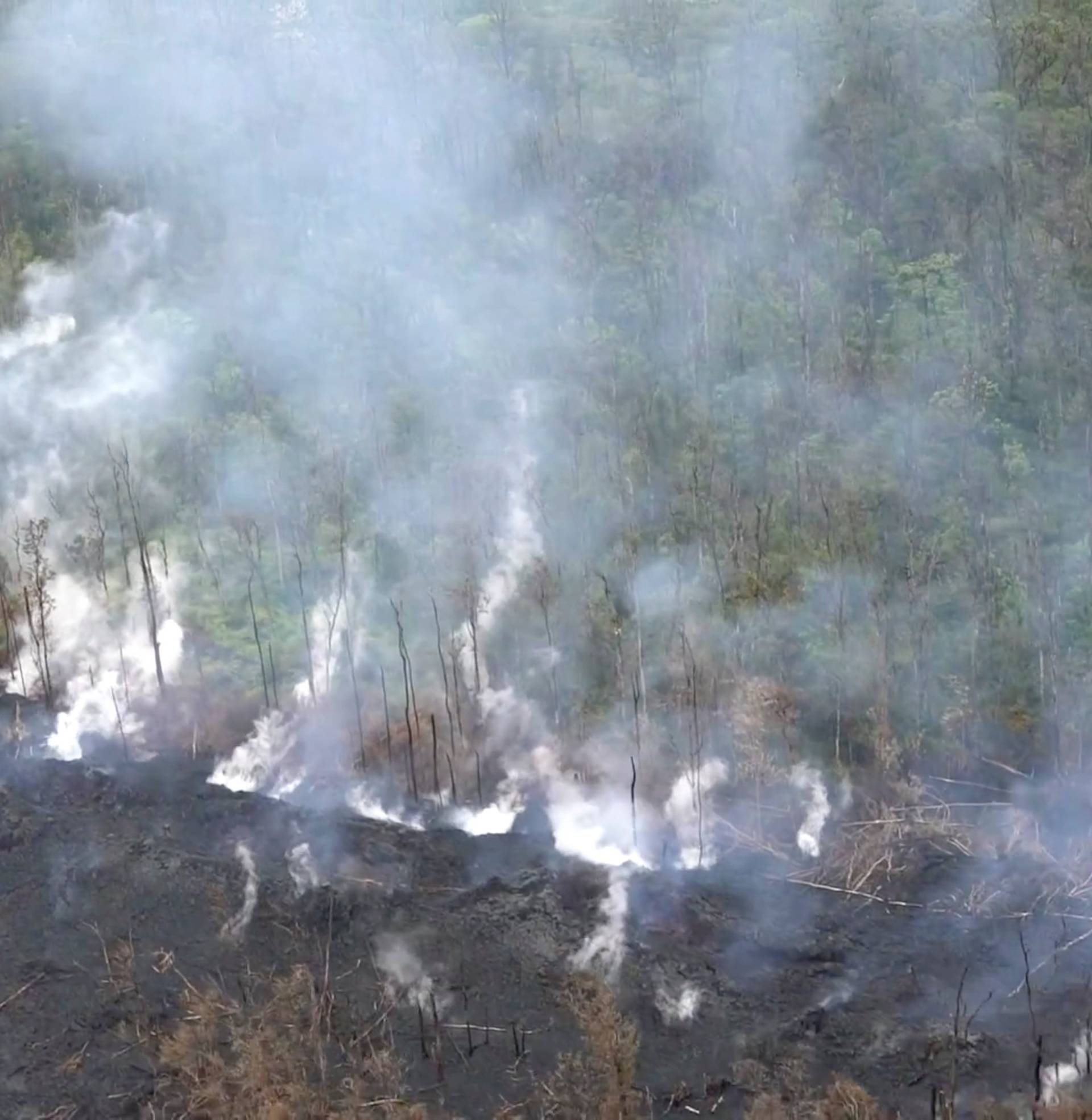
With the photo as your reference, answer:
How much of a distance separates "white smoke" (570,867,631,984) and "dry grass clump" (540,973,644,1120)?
1629 mm

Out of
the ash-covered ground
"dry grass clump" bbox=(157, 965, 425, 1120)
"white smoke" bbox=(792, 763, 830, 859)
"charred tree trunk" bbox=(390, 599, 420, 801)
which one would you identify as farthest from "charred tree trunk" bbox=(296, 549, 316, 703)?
"white smoke" bbox=(792, 763, 830, 859)

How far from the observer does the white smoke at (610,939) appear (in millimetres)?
34250

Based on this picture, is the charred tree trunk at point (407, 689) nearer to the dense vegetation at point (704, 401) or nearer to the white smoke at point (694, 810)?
the dense vegetation at point (704, 401)

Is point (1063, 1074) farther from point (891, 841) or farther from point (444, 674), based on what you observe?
point (444, 674)

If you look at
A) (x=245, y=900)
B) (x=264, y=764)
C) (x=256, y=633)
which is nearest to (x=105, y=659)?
(x=256, y=633)

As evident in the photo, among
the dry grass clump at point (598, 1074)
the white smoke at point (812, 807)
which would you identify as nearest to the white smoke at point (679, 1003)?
the dry grass clump at point (598, 1074)

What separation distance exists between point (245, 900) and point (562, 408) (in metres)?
23.1

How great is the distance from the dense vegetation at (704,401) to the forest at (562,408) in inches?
7.1

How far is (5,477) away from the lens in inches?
2044

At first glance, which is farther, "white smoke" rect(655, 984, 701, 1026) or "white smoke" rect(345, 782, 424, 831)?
"white smoke" rect(345, 782, 424, 831)

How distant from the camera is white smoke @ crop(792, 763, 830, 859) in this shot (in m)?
38.7

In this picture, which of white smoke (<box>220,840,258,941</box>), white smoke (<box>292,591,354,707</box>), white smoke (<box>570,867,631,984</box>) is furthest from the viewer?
white smoke (<box>292,591,354,707</box>)

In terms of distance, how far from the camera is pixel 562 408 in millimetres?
52812

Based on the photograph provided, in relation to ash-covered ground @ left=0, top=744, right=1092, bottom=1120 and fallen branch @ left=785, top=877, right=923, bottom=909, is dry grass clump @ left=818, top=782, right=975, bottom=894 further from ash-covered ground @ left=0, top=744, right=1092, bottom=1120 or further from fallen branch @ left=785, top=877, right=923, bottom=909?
ash-covered ground @ left=0, top=744, right=1092, bottom=1120
